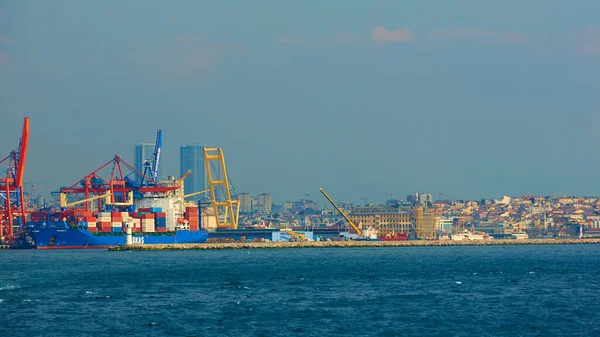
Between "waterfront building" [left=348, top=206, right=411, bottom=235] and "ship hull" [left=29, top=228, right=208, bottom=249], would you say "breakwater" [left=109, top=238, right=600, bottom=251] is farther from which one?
"waterfront building" [left=348, top=206, right=411, bottom=235]

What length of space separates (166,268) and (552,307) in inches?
1509

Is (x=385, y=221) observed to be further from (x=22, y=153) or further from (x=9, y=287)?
(x=9, y=287)

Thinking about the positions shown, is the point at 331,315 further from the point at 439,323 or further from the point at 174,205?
the point at 174,205

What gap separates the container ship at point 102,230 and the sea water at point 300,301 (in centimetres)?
5249

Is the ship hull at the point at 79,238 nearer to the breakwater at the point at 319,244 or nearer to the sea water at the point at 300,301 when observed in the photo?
the breakwater at the point at 319,244

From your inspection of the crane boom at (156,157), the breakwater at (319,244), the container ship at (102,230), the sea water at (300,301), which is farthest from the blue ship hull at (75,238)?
the sea water at (300,301)

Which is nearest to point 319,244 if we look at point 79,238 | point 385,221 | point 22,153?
point 79,238

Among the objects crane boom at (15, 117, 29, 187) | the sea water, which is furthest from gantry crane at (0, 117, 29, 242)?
the sea water

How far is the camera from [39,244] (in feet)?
407

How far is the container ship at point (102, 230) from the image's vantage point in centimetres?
12456

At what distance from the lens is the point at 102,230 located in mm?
129500

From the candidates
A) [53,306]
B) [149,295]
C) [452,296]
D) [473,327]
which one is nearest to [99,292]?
[149,295]

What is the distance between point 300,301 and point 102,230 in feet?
285

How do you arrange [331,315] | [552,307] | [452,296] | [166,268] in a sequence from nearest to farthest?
Answer: [331,315] < [552,307] < [452,296] < [166,268]
